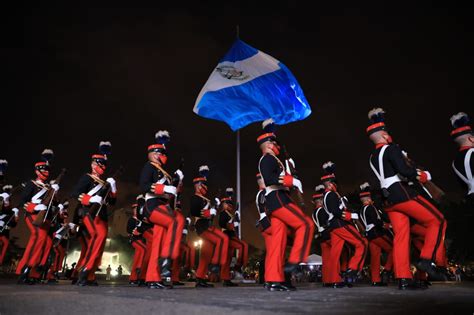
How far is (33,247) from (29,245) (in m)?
0.13

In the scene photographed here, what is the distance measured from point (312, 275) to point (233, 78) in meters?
18.1

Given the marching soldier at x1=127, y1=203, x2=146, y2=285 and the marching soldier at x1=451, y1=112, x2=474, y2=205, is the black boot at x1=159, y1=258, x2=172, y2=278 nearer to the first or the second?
the marching soldier at x1=127, y1=203, x2=146, y2=285

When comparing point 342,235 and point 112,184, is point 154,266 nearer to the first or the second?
point 112,184

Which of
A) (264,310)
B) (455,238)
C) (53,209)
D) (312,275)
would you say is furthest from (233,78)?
(455,238)

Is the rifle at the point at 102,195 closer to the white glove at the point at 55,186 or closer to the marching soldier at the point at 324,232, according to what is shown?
the white glove at the point at 55,186

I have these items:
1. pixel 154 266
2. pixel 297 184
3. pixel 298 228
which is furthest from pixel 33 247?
pixel 297 184

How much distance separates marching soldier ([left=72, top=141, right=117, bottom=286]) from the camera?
9234mm

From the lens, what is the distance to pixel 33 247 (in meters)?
10.1

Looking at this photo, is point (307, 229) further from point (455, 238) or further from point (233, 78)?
point (455, 238)

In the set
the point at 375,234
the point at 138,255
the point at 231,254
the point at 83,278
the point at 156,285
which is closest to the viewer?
the point at 156,285

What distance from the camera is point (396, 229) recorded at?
6844 mm

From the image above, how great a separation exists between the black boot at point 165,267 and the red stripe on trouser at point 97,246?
2392mm

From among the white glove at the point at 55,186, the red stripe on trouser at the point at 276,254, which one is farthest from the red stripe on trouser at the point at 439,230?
the white glove at the point at 55,186

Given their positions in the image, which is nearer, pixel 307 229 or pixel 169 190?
pixel 307 229
